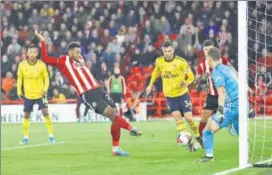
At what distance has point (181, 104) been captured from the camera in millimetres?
14320

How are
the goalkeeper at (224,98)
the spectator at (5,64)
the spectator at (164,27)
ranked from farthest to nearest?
the spectator at (164,27) → the spectator at (5,64) → the goalkeeper at (224,98)

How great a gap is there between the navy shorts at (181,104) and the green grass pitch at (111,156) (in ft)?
2.42

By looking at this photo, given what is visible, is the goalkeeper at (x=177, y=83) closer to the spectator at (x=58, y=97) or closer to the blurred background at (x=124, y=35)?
the blurred background at (x=124, y=35)

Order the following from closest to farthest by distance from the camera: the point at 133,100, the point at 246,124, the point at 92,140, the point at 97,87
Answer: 1. the point at 246,124
2. the point at 97,87
3. the point at 92,140
4. the point at 133,100

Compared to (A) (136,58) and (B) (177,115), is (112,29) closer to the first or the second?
(A) (136,58)

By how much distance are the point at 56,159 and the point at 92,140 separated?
4738 millimetres

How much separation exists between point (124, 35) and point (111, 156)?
1724 centimetres

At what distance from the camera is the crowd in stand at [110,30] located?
93.8 feet

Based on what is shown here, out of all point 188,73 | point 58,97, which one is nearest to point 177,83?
point 188,73

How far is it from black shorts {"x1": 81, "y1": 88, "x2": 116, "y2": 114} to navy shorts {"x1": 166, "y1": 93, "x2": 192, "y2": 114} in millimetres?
1393

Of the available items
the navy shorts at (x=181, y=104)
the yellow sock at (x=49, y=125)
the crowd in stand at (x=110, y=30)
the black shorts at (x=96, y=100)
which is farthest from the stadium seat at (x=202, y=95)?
the black shorts at (x=96, y=100)

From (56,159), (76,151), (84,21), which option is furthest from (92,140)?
(84,21)

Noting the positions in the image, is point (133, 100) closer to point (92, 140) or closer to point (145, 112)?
point (145, 112)

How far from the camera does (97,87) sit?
13.6m
